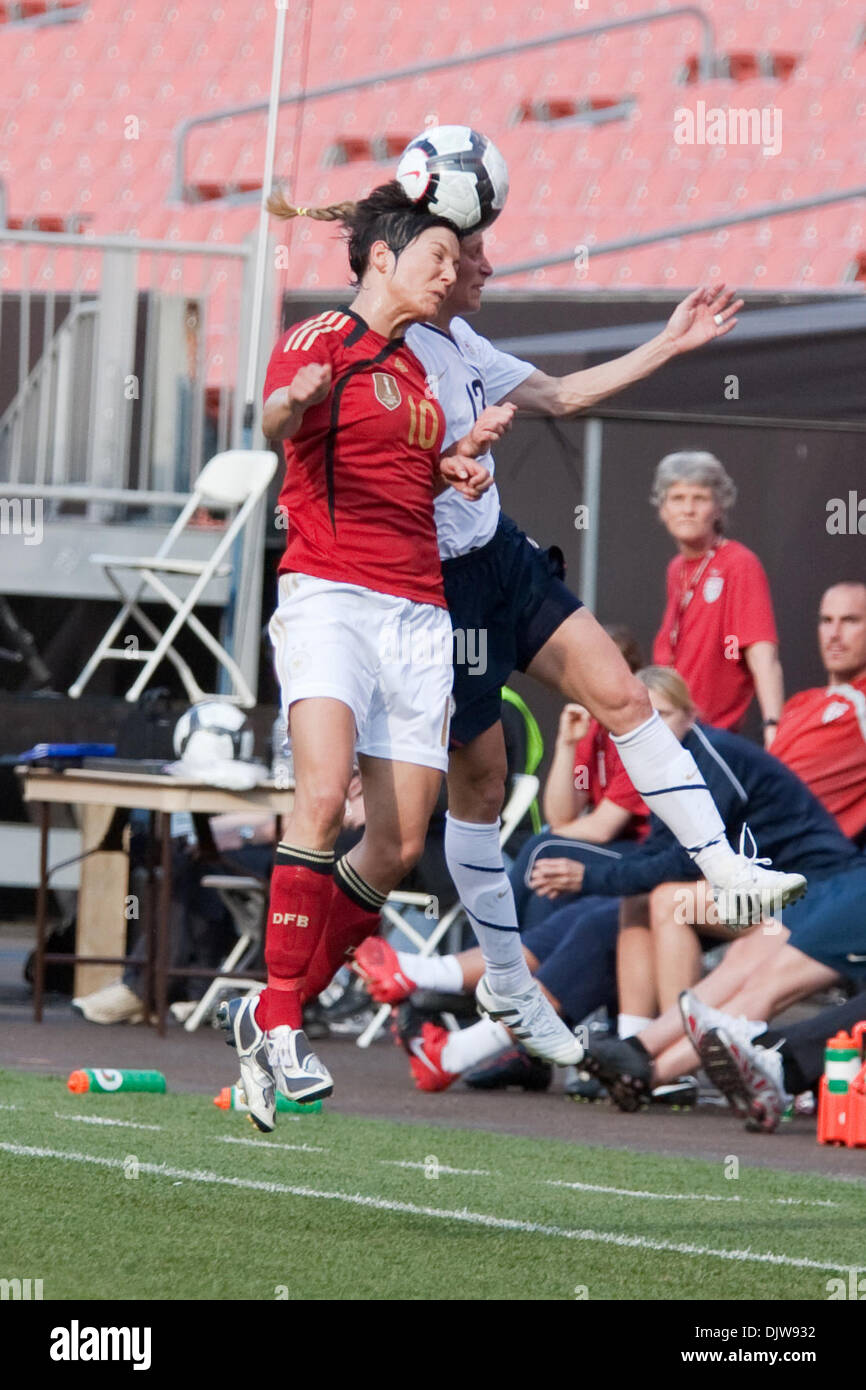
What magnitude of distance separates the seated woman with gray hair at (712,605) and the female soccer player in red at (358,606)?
15.8ft

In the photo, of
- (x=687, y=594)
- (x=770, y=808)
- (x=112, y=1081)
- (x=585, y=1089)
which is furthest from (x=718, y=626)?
(x=112, y=1081)

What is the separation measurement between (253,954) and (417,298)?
5.82 metres

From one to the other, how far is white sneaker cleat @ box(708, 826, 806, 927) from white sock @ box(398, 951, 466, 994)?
315 cm

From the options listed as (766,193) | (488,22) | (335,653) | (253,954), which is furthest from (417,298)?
(488,22)

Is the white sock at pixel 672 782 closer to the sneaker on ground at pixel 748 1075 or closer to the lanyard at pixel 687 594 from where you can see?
the sneaker on ground at pixel 748 1075

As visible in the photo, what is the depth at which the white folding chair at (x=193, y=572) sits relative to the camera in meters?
12.0

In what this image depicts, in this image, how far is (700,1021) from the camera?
750 cm

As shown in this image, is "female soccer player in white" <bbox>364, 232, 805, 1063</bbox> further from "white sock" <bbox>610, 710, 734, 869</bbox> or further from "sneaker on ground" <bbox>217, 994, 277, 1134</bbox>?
"sneaker on ground" <bbox>217, 994, 277, 1134</bbox>

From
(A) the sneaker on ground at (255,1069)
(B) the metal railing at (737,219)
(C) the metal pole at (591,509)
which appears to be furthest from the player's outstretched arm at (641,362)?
(B) the metal railing at (737,219)

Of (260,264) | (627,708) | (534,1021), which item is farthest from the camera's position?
(260,264)

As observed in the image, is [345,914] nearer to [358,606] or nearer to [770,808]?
[358,606]

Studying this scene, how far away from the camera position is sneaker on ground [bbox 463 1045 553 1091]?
870cm

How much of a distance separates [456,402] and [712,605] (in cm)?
473

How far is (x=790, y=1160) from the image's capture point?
705 centimetres
